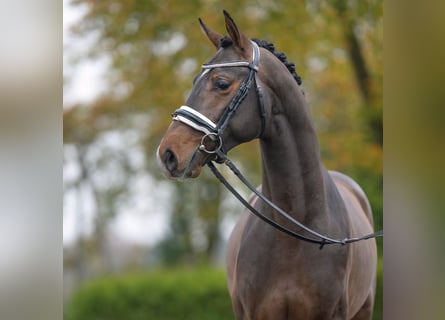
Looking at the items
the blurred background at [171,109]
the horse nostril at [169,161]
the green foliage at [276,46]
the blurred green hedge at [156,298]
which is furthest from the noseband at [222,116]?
the blurred green hedge at [156,298]

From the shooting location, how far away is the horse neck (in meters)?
3.45

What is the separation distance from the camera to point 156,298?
31.2ft

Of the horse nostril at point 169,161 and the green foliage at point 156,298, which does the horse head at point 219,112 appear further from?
the green foliage at point 156,298

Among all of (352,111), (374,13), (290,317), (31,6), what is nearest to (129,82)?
(352,111)

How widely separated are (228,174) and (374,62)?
3073 mm

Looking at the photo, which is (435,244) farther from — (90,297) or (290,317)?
(90,297)

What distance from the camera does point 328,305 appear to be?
3.54 meters

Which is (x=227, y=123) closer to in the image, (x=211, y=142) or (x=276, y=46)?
(x=211, y=142)

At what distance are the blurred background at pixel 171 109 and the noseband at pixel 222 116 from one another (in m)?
3.46

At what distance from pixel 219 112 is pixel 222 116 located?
0.02 m

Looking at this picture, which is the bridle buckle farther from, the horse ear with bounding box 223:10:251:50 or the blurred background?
the blurred background

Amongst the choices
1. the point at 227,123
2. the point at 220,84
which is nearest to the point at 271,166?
the point at 227,123

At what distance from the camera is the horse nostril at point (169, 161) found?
122 inches

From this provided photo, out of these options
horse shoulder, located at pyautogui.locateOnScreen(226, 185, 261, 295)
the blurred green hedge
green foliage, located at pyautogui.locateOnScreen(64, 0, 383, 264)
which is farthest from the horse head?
the blurred green hedge
